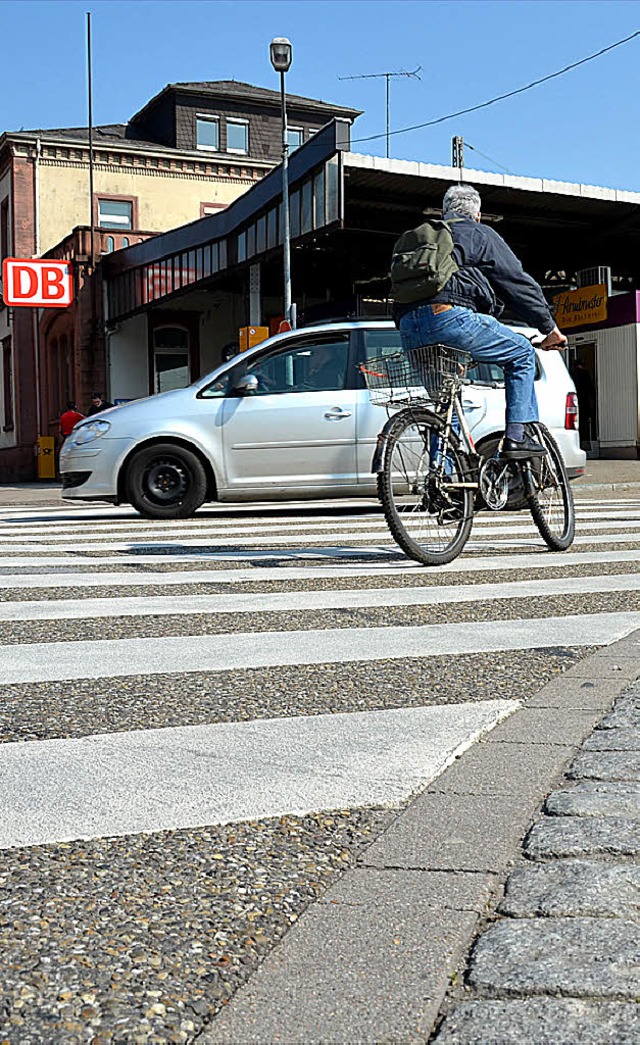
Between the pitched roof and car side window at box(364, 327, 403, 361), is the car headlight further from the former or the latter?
the pitched roof

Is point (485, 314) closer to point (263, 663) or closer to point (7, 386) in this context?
point (263, 663)

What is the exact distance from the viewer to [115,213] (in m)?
42.2

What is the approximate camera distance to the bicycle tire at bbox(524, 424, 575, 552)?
23.0 ft

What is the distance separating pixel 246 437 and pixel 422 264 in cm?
515

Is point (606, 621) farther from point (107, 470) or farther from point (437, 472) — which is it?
point (107, 470)

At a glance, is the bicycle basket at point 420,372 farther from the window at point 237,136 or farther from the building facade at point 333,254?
the window at point 237,136

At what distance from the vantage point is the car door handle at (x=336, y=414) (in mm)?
11461

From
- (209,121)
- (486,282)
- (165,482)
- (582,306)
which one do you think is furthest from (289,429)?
(209,121)

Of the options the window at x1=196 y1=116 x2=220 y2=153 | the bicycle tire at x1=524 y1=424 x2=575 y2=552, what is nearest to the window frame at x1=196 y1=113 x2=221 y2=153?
the window at x1=196 y1=116 x2=220 y2=153

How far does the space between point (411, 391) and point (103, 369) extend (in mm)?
30653

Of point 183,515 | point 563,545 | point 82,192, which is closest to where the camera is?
point 563,545

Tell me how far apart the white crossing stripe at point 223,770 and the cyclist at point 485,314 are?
3.36 meters

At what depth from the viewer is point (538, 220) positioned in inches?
1178

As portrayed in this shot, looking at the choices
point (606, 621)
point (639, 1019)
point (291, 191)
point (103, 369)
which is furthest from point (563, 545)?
point (103, 369)
